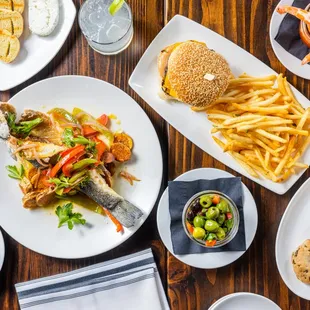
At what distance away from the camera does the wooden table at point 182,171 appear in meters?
2.84

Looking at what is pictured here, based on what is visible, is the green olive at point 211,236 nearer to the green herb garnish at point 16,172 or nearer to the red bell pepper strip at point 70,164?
the red bell pepper strip at point 70,164

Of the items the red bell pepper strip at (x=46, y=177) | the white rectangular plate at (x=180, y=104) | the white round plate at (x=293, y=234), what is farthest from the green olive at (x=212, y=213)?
the red bell pepper strip at (x=46, y=177)

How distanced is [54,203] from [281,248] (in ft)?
3.92

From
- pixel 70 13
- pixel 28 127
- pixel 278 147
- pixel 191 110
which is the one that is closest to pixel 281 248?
pixel 278 147

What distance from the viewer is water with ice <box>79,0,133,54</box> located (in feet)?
9.11

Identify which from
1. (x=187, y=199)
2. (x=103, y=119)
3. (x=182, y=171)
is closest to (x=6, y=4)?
(x=103, y=119)

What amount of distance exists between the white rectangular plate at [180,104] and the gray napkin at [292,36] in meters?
0.15

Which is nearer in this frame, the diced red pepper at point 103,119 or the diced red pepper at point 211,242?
the diced red pepper at point 211,242

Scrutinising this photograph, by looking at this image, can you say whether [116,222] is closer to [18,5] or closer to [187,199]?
[187,199]

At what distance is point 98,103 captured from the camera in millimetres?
2822

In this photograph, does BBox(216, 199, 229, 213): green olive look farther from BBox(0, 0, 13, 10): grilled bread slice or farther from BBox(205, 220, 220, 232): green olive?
BBox(0, 0, 13, 10): grilled bread slice

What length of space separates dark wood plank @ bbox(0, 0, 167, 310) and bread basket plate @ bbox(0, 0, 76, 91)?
6cm

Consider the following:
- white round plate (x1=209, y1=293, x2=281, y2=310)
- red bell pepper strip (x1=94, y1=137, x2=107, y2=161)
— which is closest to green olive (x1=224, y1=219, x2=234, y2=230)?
white round plate (x1=209, y1=293, x2=281, y2=310)

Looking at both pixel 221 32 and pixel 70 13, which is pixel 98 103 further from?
pixel 221 32
